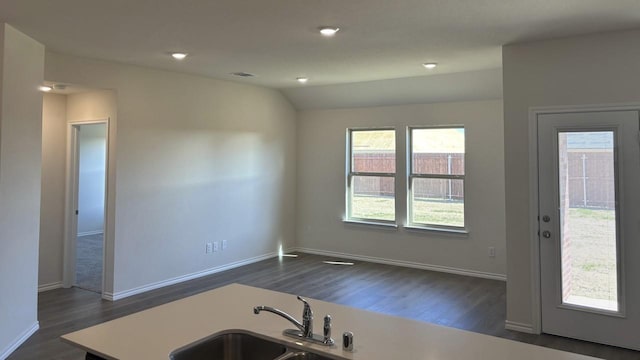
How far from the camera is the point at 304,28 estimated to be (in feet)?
11.6

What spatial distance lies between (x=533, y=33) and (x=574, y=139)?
96cm

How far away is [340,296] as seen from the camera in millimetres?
5023

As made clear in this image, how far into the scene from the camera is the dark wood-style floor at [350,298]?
3714 mm

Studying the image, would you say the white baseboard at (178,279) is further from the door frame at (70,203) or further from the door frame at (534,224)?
the door frame at (534,224)

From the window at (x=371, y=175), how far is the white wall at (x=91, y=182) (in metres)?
5.16

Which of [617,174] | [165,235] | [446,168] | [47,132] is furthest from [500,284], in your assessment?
[47,132]

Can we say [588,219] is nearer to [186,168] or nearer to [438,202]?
[438,202]

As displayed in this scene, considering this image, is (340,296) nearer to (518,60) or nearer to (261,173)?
(261,173)

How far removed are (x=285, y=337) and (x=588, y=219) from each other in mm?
3165

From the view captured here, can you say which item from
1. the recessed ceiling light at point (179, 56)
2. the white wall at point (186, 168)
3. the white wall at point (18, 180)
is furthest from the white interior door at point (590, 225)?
the white wall at point (18, 180)

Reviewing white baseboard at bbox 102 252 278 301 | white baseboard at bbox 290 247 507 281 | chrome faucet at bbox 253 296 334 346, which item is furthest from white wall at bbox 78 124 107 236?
chrome faucet at bbox 253 296 334 346

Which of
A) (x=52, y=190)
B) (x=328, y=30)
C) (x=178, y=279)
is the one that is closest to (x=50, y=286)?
(x=52, y=190)

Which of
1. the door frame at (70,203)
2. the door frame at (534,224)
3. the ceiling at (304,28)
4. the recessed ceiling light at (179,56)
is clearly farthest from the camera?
the door frame at (70,203)

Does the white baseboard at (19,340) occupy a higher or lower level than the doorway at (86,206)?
lower
